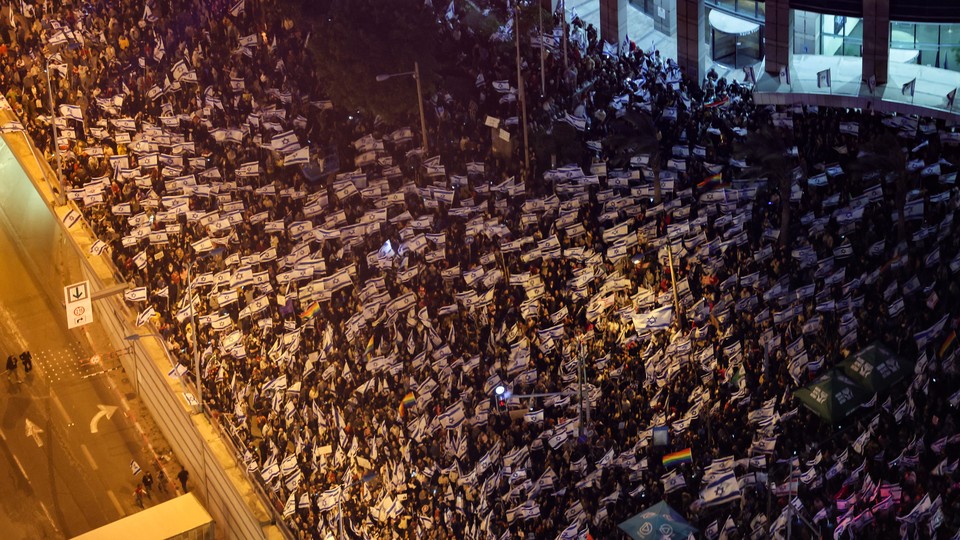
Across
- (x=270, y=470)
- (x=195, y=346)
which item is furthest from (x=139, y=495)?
(x=270, y=470)

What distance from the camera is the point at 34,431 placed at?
5616 cm

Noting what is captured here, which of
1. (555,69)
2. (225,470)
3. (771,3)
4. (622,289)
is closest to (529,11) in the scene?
(555,69)

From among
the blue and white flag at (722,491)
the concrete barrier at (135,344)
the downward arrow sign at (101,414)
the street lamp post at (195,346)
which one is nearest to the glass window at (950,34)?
the blue and white flag at (722,491)

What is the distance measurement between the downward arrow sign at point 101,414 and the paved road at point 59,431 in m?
0.03

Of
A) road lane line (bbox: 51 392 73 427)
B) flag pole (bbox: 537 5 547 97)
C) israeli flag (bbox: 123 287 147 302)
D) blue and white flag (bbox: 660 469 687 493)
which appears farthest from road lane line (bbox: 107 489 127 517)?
flag pole (bbox: 537 5 547 97)

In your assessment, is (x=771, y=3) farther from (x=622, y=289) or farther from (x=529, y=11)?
(x=622, y=289)

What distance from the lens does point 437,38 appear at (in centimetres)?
5734

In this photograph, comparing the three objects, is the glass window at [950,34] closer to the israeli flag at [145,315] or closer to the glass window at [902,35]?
the glass window at [902,35]

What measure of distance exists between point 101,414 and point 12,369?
12.4ft

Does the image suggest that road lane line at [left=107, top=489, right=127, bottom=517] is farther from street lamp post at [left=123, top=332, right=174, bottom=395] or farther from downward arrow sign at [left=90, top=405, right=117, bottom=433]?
street lamp post at [left=123, top=332, right=174, bottom=395]

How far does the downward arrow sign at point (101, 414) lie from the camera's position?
2221 inches

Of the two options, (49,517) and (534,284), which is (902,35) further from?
(49,517)

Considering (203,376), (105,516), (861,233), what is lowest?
(105,516)

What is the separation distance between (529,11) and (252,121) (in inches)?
406
